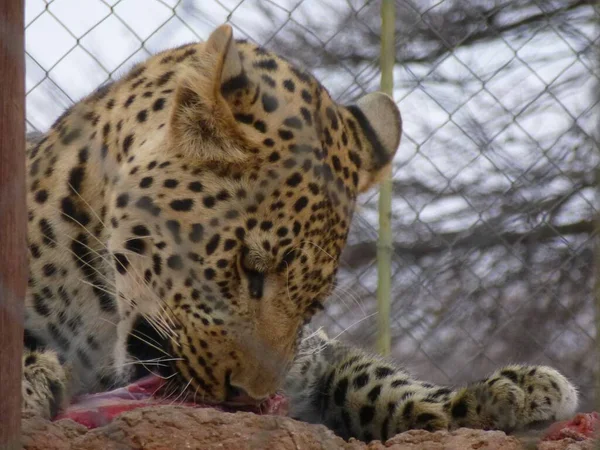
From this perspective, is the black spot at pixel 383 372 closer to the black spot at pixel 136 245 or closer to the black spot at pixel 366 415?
the black spot at pixel 366 415

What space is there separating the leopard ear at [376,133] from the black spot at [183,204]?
1.71 ft

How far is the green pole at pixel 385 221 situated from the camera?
3529 millimetres

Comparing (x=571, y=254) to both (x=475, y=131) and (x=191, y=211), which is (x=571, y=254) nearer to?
(x=475, y=131)

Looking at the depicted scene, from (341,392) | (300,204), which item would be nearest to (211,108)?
(300,204)

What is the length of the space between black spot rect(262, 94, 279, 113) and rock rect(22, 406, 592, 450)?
0.83m

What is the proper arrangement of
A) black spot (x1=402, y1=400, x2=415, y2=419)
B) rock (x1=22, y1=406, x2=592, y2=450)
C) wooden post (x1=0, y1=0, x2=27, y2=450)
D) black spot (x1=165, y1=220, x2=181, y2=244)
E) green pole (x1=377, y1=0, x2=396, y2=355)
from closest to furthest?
wooden post (x1=0, y1=0, x2=27, y2=450) → rock (x1=22, y1=406, x2=592, y2=450) → black spot (x1=165, y1=220, x2=181, y2=244) → black spot (x1=402, y1=400, x2=415, y2=419) → green pole (x1=377, y1=0, x2=396, y2=355)

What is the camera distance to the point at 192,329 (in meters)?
2.33

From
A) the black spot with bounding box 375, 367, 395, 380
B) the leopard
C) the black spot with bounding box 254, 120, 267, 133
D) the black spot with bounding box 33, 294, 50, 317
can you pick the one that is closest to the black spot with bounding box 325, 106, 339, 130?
the leopard

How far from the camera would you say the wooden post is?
1.32 metres

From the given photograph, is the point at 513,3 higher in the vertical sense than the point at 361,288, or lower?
higher

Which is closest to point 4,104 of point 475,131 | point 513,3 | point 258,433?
point 258,433

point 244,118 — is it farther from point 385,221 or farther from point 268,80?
point 385,221

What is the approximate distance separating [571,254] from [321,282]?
2438mm

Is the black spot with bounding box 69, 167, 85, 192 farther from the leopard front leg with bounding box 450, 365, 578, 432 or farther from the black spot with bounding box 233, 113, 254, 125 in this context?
the leopard front leg with bounding box 450, 365, 578, 432
